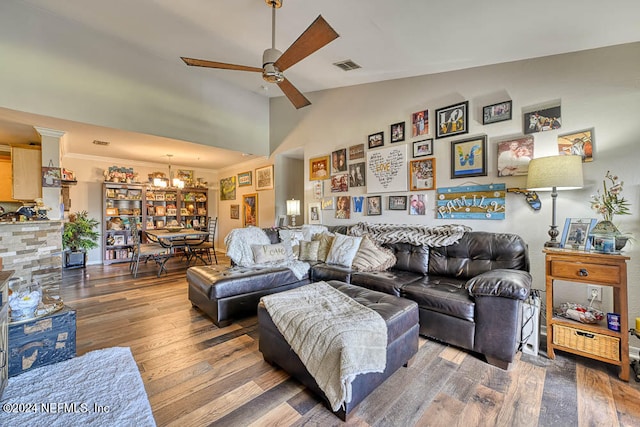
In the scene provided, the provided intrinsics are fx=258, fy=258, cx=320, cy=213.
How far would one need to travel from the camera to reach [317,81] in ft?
13.5

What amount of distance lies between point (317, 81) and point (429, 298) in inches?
139

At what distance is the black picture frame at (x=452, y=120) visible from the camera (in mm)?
2970

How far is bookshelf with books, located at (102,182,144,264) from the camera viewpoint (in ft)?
19.1

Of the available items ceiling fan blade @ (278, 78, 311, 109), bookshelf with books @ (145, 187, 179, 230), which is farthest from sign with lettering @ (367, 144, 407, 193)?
bookshelf with books @ (145, 187, 179, 230)

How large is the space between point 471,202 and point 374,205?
4.30ft

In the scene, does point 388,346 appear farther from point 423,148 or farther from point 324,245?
point 423,148

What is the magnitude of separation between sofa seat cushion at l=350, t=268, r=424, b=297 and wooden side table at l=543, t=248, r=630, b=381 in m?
1.10

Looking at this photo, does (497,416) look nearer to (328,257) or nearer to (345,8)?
(328,257)

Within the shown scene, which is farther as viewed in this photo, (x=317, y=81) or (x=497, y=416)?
(x=317, y=81)

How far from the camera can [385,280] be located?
259 centimetres

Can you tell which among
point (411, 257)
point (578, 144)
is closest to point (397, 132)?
point (411, 257)

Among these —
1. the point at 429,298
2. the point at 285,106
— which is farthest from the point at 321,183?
the point at 429,298

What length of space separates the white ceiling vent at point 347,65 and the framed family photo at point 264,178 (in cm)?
291

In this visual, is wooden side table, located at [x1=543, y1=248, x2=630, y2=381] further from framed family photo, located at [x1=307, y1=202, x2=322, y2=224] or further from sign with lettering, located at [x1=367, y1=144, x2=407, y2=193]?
framed family photo, located at [x1=307, y1=202, x2=322, y2=224]
